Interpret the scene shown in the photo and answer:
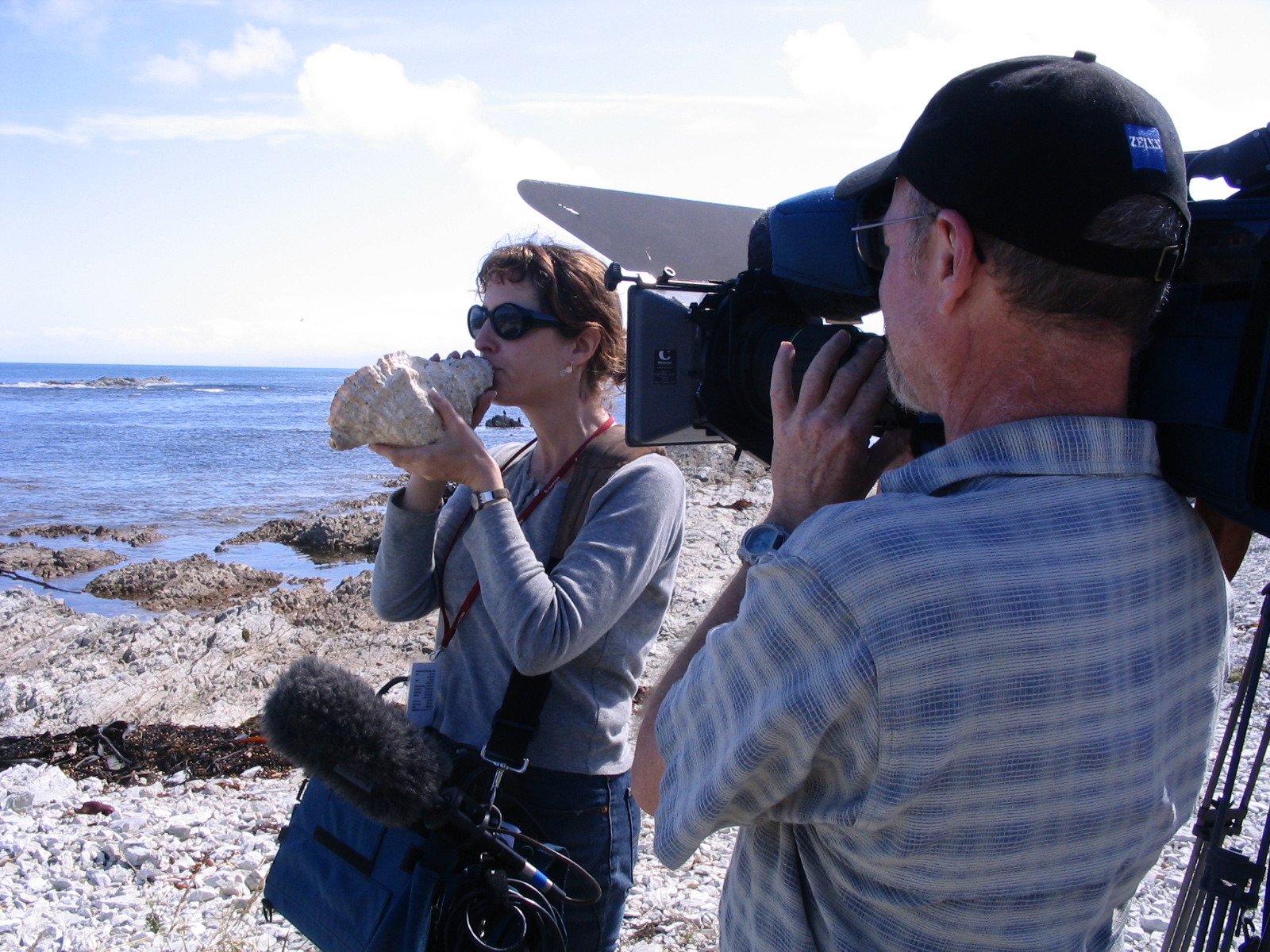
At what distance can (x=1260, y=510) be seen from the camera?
39.6 inches

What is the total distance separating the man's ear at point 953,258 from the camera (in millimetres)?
1032

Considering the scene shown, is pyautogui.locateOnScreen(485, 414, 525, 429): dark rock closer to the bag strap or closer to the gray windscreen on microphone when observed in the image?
the bag strap

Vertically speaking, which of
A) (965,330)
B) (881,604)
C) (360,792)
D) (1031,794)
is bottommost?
(360,792)

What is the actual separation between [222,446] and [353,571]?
1805 centimetres

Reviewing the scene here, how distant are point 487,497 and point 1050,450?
1339 millimetres

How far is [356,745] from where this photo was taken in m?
1.88

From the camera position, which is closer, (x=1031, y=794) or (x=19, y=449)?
(x=1031, y=794)

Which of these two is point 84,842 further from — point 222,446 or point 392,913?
point 222,446

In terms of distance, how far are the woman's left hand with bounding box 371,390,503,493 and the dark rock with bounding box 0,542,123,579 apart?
33.4 feet

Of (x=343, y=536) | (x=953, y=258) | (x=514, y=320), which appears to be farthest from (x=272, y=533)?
(x=953, y=258)

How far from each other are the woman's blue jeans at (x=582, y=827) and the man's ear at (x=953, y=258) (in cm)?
Answer: 143

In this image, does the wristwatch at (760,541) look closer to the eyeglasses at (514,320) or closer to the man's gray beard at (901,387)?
the man's gray beard at (901,387)

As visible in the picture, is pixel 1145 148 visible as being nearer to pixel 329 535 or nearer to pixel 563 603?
pixel 563 603

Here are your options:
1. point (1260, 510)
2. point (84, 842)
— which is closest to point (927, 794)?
point (1260, 510)
